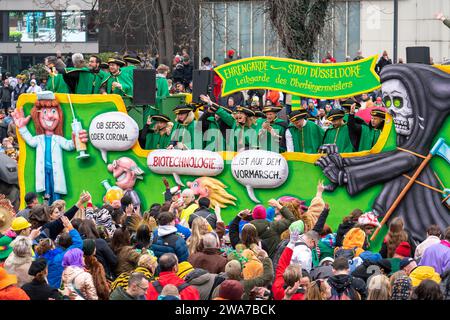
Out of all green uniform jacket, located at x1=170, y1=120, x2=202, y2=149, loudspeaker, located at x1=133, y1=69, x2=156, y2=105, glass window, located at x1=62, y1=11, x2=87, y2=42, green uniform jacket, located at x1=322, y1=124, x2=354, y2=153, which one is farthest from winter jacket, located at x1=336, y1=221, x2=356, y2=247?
glass window, located at x1=62, y1=11, x2=87, y2=42

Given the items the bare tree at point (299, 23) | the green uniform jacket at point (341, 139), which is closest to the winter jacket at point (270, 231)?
the green uniform jacket at point (341, 139)

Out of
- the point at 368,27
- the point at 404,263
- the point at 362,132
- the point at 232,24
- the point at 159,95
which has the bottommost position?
the point at 404,263

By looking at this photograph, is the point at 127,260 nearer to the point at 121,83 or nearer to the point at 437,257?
the point at 437,257

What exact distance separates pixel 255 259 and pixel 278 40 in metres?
20.9

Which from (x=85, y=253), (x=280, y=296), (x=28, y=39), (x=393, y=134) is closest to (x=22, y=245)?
(x=85, y=253)

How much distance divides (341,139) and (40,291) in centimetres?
712

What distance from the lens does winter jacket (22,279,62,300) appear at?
34.4 feet

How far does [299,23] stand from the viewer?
3086cm

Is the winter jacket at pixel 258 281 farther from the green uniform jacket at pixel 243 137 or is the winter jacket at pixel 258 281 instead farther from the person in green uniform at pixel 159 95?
the person in green uniform at pixel 159 95

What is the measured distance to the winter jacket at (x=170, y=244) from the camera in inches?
484

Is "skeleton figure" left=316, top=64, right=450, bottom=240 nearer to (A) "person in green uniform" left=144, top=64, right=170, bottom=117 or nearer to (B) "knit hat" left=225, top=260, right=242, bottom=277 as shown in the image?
(A) "person in green uniform" left=144, top=64, right=170, bottom=117

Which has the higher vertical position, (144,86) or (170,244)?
(144,86)

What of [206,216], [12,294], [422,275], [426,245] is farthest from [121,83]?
[12,294]

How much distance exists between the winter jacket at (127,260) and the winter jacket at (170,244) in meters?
0.27
